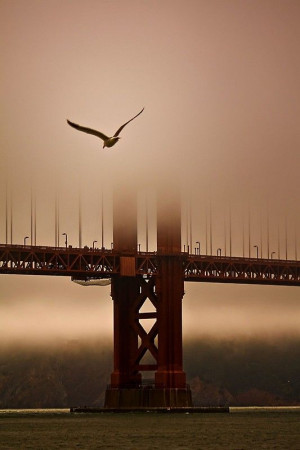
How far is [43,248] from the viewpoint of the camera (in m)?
133

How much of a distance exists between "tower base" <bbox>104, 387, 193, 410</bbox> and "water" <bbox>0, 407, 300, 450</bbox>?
1.02 m

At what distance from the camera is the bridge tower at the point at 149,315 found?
134 meters

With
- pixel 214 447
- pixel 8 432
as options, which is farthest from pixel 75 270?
pixel 214 447

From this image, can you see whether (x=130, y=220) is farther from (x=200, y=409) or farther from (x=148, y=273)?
(x=200, y=409)

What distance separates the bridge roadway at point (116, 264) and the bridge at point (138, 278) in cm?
8

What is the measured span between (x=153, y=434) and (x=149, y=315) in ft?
114

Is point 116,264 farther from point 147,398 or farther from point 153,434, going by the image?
point 153,434

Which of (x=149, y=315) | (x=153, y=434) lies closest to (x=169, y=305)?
(x=149, y=315)

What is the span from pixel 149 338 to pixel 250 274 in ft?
43.9

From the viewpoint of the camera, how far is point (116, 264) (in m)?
137

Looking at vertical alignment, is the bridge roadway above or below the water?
above

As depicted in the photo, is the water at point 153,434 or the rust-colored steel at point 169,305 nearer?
the water at point 153,434

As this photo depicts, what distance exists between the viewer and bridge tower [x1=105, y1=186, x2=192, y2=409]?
134 m

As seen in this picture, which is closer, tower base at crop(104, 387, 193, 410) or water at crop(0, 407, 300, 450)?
water at crop(0, 407, 300, 450)
